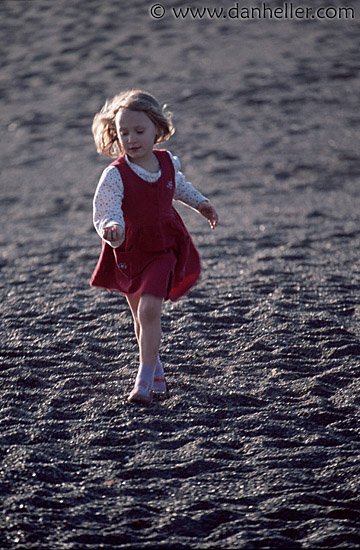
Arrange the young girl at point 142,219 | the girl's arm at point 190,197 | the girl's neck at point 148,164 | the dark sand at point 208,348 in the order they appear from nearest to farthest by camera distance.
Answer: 1. the dark sand at point 208,348
2. the young girl at point 142,219
3. the girl's neck at point 148,164
4. the girl's arm at point 190,197

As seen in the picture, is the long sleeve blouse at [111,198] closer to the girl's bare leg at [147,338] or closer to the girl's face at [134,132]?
the girl's face at [134,132]

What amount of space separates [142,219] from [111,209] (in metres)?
0.19

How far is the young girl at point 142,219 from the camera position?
136 inches

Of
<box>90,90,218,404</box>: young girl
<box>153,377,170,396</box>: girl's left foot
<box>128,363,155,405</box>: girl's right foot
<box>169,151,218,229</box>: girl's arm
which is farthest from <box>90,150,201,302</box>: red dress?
<box>153,377,170,396</box>: girl's left foot

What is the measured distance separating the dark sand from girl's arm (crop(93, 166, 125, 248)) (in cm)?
95

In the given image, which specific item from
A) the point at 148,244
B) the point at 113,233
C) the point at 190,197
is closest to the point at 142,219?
the point at 148,244

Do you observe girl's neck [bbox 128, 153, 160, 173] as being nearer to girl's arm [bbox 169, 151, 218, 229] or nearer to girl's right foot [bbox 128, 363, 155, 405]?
girl's arm [bbox 169, 151, 218, 229]

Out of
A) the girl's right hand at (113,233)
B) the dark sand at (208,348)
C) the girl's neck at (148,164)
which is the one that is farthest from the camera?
the girl's neck at (148,164)

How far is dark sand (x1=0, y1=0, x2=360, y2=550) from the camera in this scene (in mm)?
2914

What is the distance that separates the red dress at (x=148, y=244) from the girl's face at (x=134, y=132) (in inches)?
3.3

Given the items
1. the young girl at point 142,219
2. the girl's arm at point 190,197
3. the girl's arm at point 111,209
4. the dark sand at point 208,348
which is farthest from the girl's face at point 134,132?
the dark sand at point 208,348

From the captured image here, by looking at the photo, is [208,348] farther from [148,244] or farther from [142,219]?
[142,219]

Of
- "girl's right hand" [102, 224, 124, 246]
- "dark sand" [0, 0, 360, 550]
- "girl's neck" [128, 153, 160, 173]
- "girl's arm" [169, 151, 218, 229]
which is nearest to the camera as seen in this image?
"dark sand" [0, 0, 360, 550]

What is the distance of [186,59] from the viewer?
13.3 metres
